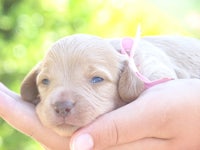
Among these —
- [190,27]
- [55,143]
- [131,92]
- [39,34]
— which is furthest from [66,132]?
[190,27]

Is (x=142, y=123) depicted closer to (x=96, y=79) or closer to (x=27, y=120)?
(x=96, y=79)

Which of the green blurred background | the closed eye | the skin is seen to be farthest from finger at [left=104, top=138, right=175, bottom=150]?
the green blurred background

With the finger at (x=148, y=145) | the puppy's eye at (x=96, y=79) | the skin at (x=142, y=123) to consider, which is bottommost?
the finger at (x=148, y=145)

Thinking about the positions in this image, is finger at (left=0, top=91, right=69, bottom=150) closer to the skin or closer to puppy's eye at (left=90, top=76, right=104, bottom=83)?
the skin

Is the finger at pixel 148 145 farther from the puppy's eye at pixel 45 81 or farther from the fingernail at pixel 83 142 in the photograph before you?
the puppy's eye at pixel 45 81

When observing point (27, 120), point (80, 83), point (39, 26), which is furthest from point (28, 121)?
point (39, 26)

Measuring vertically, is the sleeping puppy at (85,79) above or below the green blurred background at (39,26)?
above

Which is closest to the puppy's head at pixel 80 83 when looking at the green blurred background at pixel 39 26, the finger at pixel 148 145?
the finger at pixel 148 145
